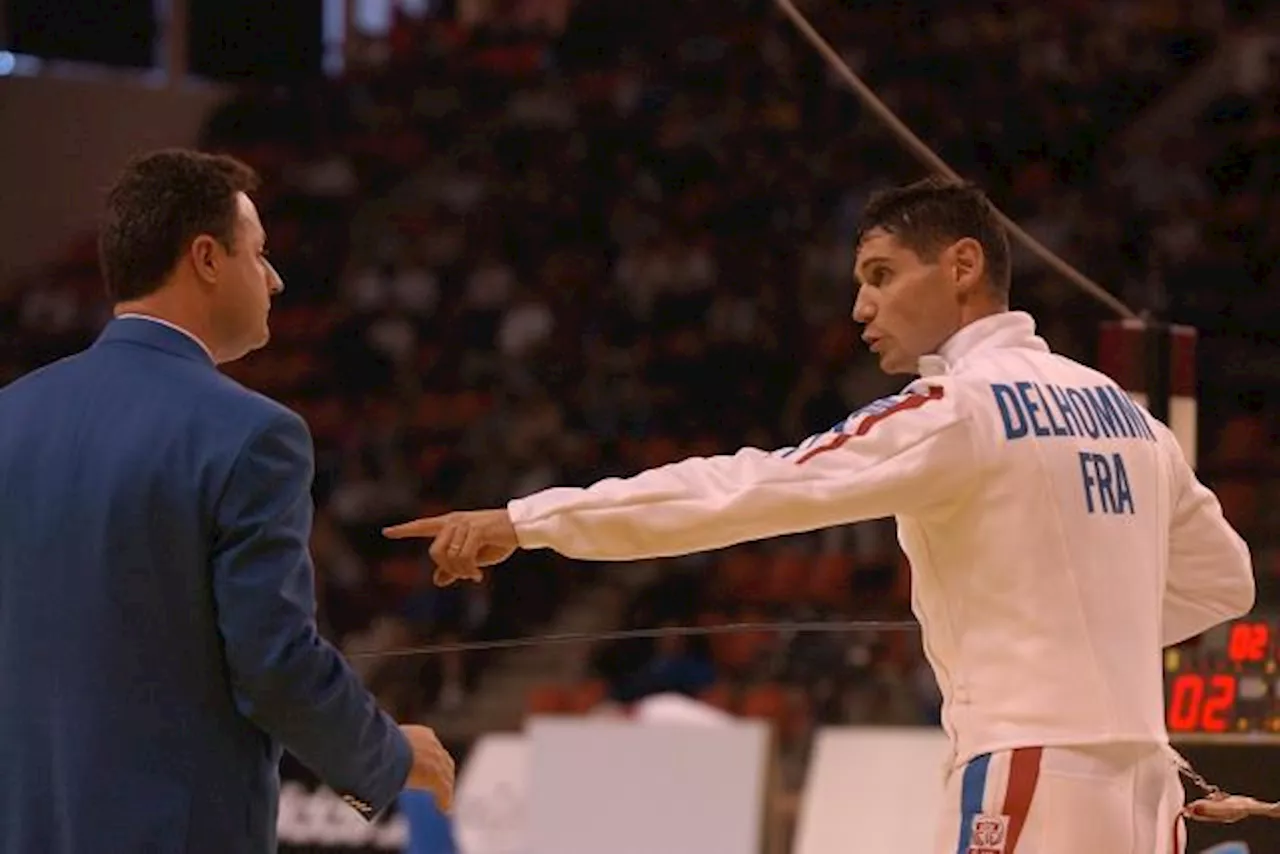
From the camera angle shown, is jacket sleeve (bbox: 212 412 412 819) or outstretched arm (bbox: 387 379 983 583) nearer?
jacket sleeve (bbox: 212 412 412 819)

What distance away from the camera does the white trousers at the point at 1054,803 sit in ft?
10.5

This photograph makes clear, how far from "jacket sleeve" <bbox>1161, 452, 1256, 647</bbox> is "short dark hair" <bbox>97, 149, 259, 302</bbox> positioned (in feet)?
4.84

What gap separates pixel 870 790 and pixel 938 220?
348 centimetres

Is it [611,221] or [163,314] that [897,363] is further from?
[611,221]

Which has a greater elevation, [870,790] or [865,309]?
[865,309]

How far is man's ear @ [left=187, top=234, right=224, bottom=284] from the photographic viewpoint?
10.1 ft

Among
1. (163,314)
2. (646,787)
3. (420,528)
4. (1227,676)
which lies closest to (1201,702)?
(1227,676)

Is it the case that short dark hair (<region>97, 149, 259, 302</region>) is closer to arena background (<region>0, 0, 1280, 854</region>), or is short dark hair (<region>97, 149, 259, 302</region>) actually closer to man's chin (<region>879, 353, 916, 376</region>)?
man's chin (<region>879, 353, 916, 376</region>)

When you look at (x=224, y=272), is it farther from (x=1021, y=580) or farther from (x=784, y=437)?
(x=784, y=437)

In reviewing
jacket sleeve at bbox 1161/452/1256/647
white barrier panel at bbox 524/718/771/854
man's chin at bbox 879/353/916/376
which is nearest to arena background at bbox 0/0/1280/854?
white barrier panel at bbox 524/718/771/854

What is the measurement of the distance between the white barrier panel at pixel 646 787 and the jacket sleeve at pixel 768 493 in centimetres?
391

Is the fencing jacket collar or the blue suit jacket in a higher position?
the fencing jacket collar

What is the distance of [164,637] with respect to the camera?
2.92 meters

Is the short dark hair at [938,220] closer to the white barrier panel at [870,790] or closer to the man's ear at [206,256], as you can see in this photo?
the man's ear at [206,256]
